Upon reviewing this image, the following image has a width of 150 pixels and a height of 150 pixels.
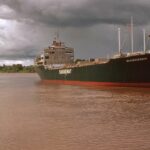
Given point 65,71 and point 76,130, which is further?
point 65,71

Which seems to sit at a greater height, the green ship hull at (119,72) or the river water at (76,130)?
the green ship hull at (119,72)

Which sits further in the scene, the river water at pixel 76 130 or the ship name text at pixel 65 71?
the ship name text at pixel 65 71

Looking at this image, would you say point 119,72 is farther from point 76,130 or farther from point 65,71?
point 76,130

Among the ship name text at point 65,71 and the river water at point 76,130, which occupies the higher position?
the ship name text at point 65,71

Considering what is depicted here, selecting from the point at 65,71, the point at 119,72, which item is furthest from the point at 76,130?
the point at 65,71

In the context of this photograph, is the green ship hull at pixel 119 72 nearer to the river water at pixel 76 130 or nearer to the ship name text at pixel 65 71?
the ship name text at pixel 65 71

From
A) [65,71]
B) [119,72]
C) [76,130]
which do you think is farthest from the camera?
[65,71]

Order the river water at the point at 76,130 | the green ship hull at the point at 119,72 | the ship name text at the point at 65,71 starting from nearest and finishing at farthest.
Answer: the river water at the point at 76,130 → the green ship hull at the point at 119,72 → the ship name text at the point at 65,71

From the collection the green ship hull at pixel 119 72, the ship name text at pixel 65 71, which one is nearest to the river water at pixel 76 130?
the green ship hull at pixel 119 72

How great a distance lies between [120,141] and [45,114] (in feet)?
27.2

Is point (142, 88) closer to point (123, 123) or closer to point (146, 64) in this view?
point (146, 64)

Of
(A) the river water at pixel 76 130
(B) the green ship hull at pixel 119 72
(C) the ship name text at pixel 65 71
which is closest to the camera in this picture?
(A) the river water at pixel 76 130

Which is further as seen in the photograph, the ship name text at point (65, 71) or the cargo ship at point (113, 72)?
the ship name text at point (65, 71)

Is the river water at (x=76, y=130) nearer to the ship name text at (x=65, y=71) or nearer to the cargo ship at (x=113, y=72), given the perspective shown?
the cargo ship at (x=113, y=72)
